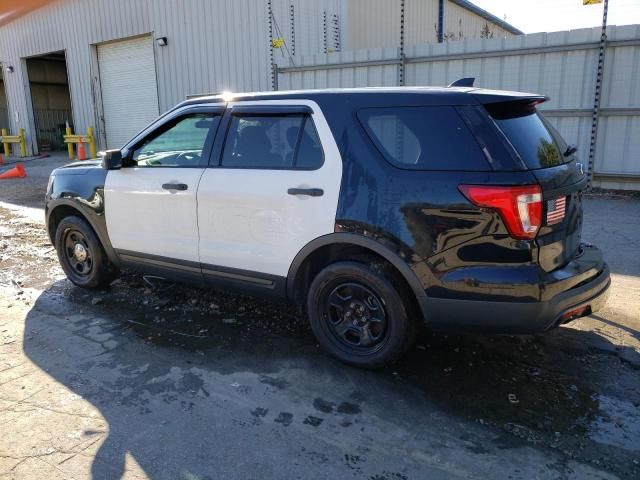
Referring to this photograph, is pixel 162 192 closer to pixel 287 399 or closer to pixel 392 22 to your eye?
pixel 287 399

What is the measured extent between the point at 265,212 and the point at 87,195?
218 cm

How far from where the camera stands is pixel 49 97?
25656mm

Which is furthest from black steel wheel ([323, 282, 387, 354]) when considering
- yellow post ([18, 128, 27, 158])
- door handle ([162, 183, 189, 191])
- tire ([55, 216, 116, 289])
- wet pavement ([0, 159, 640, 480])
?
yellow post ([18, 128, 27, 158])

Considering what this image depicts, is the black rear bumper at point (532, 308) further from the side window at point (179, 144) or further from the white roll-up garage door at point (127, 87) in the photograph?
the white roll-up garage door at point (127, 87)

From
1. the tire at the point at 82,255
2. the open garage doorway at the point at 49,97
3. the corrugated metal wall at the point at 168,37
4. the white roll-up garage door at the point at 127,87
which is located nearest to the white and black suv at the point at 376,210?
the tire at the point at 82,255

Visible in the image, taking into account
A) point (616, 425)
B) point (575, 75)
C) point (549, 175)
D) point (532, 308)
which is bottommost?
point (616, 425)

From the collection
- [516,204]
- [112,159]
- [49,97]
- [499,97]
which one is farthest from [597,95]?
[49,97]

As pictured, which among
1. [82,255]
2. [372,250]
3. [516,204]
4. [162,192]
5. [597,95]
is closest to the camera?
[516,204]

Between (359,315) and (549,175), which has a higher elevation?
(549,175)

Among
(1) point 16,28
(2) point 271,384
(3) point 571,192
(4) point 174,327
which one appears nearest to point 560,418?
(3) point 571,192

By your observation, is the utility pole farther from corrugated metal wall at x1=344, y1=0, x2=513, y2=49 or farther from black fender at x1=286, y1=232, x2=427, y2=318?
corrugated metal wall at x1=344, y1=0, x2=513, y2=49

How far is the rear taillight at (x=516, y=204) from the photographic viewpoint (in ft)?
9.90

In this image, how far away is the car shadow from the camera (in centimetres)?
291

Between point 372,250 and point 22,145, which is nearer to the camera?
point 372,250
